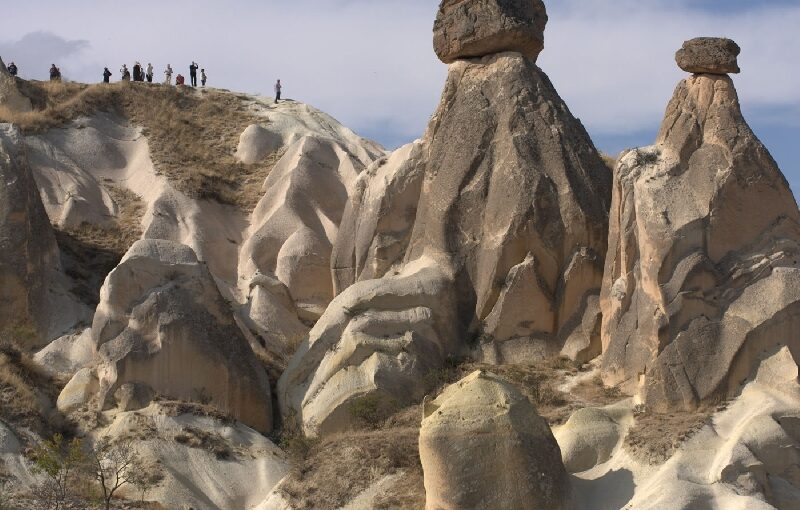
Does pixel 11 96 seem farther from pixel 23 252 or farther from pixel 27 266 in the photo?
pixel 27 266

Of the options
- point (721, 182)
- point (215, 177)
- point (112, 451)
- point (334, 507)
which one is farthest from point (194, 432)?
point (215, 177)

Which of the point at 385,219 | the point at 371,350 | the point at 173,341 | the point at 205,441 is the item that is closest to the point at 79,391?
the point at 173,341

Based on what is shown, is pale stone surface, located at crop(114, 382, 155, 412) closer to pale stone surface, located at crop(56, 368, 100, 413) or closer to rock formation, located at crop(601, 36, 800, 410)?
pale stone surface, located at crop(56, 368, 100, 413)

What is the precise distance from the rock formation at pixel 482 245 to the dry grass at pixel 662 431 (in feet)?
12.4

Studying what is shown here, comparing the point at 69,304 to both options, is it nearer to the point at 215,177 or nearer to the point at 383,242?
the point at 383,242

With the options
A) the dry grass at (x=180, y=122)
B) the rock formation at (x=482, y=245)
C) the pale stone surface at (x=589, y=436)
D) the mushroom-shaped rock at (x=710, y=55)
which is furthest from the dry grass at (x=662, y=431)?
the dry grass at (x=180, y=122)

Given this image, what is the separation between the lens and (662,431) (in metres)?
23.9

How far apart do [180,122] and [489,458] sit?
22058 mm

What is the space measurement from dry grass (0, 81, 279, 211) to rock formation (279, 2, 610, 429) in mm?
9736

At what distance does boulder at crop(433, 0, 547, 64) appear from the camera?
102 feet

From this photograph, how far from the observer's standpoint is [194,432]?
85.5 feet

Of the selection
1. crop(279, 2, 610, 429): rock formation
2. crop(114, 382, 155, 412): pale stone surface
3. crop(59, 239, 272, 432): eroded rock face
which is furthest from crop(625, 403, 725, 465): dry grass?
crop(114, 382, 155, 412): pale stone surface

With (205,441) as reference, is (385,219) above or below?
above

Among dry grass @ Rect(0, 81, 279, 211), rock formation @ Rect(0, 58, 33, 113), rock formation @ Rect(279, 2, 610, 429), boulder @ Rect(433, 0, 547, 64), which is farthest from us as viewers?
rock formation @ Rect(0, 58, 33, 113)
